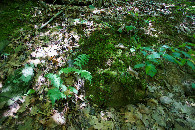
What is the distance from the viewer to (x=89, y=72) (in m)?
2.08

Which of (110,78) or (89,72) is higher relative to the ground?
(89,72)

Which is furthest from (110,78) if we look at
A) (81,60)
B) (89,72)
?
(81,60)

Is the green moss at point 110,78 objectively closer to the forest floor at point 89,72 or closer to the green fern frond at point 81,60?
the forest floor at point 89,72

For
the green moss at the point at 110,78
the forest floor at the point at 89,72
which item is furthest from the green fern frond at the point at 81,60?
the green moss at the point at 110,78

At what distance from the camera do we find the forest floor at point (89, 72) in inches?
77.4

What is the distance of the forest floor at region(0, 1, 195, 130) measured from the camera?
1966 mm

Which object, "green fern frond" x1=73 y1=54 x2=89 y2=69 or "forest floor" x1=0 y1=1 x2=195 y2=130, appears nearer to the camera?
"forest floor" x1=0 y1=1 x2=195 y2=130

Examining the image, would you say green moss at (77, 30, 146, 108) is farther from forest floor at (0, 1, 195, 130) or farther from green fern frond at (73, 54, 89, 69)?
green fern frond at (73, 54, 89, 69)

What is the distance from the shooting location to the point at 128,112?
6.86 ft

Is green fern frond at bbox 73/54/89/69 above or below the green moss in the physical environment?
above

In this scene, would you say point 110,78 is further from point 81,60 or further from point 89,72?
point 81,60

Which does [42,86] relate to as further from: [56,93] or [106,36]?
[106,36]

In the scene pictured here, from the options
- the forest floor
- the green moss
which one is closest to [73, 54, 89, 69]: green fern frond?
the forest floor

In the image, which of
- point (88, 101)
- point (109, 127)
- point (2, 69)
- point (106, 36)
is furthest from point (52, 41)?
point (109, 127)
